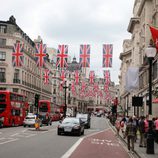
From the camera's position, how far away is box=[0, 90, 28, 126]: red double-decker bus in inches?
1583

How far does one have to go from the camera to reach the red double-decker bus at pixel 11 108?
132ft

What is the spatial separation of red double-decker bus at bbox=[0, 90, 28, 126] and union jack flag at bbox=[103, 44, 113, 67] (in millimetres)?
11200

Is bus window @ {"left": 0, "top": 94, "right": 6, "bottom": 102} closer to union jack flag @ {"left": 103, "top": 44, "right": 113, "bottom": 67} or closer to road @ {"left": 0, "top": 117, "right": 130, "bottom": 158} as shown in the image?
union jack flag @ {"left": 103, "top": 44, "right": 113, "bottom": 67}

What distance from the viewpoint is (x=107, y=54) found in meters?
36.4

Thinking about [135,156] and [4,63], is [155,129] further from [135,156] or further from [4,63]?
[4,63]

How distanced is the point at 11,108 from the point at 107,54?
1270 cm

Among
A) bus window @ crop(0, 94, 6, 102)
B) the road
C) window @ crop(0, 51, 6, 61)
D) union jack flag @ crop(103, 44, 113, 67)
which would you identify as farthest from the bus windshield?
the road

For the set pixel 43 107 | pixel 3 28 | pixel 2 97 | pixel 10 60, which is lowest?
pixel 43 107

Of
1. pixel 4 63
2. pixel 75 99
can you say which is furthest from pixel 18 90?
pixel 75 99

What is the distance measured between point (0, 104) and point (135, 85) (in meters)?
20.1

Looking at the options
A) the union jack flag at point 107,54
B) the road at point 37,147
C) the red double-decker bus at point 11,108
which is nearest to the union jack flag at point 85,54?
the union jack flag at point 107,54

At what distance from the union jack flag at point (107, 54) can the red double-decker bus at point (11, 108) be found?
11200mm

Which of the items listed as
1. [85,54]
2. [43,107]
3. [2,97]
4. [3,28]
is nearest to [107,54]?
[85,54]

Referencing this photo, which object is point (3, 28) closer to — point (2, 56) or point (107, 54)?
point (2, 56)
